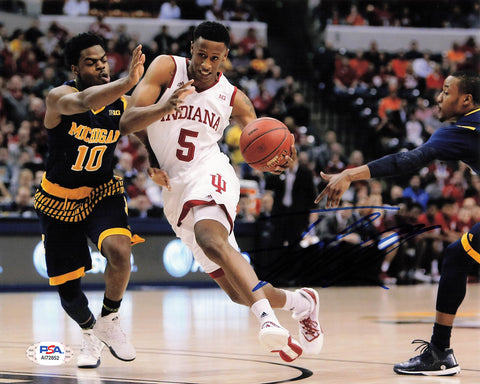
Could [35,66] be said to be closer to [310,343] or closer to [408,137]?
[408,137]

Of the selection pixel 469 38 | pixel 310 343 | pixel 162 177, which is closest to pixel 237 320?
pixel 310 343

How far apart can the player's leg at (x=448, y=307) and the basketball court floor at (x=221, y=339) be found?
11cm

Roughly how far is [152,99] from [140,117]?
37cm

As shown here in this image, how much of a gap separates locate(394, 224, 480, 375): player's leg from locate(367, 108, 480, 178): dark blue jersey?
515mm

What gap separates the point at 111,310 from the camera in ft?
19.4

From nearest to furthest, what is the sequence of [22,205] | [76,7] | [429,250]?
[22,205]
[429,250]
[76,7]

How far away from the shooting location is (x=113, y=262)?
5762mm

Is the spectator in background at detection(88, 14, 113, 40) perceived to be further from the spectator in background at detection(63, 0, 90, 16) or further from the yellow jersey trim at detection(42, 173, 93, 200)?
the yellow jersey trim at detection(42, 173, 93, 200)

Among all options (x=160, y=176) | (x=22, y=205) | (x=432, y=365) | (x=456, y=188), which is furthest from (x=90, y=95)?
(x=456, y=188)

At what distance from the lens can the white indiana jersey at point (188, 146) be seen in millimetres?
5695

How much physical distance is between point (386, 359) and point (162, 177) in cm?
208

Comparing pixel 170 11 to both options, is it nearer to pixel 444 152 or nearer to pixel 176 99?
pixel 176 99

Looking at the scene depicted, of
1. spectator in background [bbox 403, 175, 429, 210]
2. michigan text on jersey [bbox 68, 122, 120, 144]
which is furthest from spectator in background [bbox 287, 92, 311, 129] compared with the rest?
michigan text on jersey [bbox 68, 122, 120, 144]

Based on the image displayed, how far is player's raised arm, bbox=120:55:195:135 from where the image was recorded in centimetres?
522
